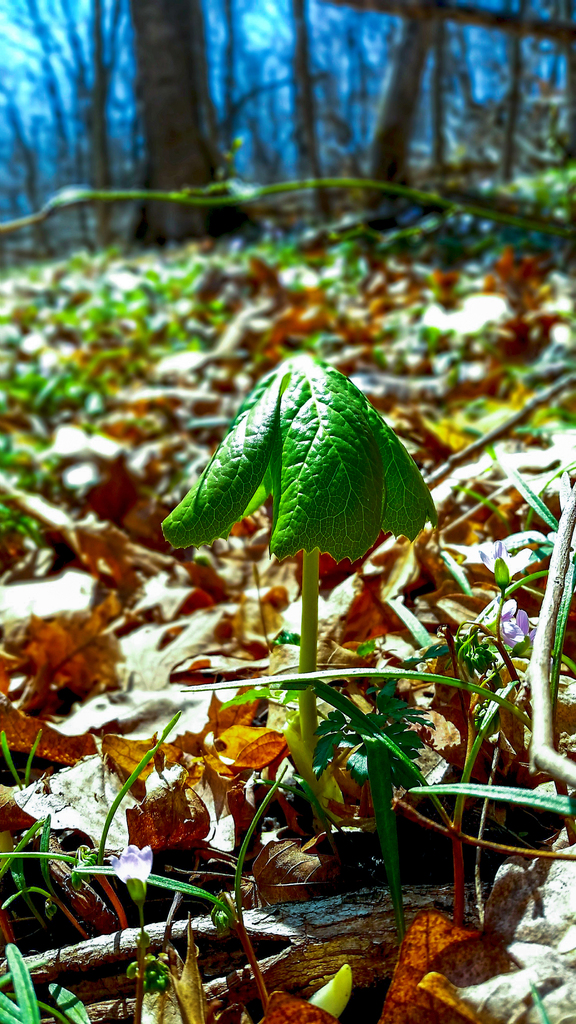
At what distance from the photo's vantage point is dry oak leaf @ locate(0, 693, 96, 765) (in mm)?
1158

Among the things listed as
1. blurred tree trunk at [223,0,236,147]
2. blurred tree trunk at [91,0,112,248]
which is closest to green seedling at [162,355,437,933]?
blurred tree trunk at [223,0,236,147]

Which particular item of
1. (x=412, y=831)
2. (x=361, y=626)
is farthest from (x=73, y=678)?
(x=412, y=831)

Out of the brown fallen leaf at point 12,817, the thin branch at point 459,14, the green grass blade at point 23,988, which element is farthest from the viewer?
the thin branch at point 459,14

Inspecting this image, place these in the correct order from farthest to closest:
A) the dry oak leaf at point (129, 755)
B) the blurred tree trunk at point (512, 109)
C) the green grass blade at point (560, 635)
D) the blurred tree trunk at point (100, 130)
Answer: the blurred tree trunk at point (100, 130) → the blurred tree trunk at point (512, 109) → the dry oak leaf at point (129, 755) → the green grass blade at point (560, 635)

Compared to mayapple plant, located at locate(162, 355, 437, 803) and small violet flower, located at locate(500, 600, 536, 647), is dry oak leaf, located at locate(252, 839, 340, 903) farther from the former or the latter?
small violet flower, located at locate(500, 600, 536, 647)

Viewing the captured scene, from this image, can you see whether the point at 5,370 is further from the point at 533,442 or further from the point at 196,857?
the point at 196,857

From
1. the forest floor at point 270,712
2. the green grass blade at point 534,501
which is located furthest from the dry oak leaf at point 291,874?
the green grass blade at point 534,501

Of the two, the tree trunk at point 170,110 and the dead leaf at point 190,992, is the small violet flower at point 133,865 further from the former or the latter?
the tree trunk at point 170,110

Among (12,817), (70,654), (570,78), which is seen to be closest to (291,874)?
(12,817)

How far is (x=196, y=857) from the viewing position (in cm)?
94

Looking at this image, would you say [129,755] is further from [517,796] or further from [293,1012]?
[517,796]

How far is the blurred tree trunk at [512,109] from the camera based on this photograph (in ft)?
23.4

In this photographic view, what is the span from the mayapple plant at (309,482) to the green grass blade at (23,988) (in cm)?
35

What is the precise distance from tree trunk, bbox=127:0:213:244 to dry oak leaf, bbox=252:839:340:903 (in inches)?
306
